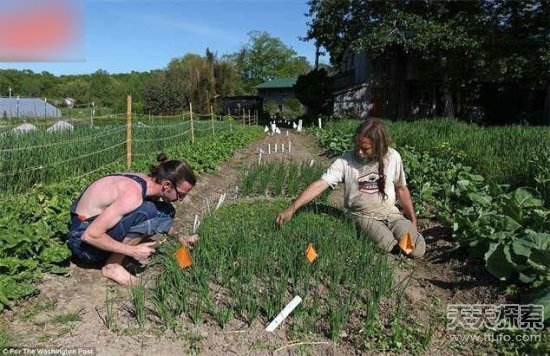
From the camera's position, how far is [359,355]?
2.46m

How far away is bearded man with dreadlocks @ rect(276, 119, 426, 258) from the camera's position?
149 inches

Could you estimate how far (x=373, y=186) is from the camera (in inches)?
157

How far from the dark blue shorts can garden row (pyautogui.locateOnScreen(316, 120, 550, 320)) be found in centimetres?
205

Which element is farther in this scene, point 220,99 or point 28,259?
point 220,99

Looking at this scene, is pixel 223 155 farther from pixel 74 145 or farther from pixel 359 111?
pixel 359 111

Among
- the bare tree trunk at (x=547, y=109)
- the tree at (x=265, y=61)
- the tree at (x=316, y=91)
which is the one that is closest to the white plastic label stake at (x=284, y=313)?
the bare tree trunk at (x=547, y=109)

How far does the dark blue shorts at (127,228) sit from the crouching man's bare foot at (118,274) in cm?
12

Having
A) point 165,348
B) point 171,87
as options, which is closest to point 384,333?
point 165,348

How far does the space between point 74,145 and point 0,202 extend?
2.26 metres

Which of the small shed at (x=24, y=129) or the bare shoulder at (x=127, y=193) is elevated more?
the small shed at (x=24, y=129)

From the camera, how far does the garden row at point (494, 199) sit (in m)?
2.80

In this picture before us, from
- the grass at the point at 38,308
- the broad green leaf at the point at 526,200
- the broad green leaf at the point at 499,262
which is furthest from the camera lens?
the broad green leaf at the point at 526,200

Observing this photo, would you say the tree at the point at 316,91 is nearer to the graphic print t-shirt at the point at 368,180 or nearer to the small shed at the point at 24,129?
the small shed at the point at 24,129

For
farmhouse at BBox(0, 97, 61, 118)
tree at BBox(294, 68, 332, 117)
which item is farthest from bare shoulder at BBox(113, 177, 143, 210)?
tree at BBox(294, 68, 332, 117)
